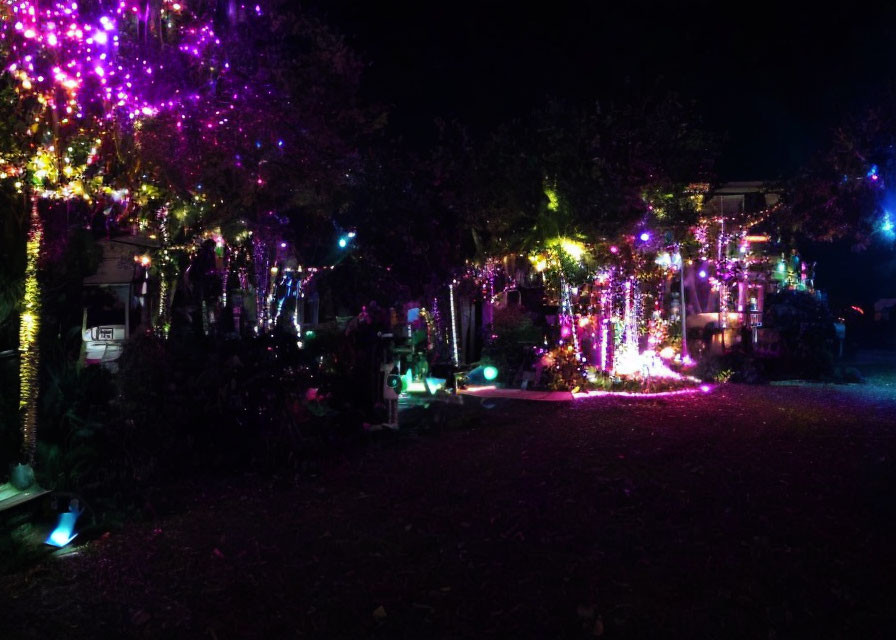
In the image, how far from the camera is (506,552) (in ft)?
16.6

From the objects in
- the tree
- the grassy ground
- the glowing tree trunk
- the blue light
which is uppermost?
the tree

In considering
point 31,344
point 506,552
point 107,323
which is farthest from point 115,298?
point 506,552

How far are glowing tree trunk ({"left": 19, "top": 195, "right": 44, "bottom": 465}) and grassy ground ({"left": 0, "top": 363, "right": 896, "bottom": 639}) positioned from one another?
1.31 meters

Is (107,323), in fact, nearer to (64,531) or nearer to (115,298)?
(115,298)

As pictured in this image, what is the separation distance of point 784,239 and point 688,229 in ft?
16.0

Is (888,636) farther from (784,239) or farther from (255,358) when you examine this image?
(784,239)

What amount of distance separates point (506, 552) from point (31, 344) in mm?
4687

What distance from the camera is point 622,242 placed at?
14688 millimetres

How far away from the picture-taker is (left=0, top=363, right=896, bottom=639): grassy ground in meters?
4.05

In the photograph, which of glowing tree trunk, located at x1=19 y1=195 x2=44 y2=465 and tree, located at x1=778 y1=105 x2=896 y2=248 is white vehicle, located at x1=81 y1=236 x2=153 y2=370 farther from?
tree, located at x1=778 y1=105 x2=896 y2=248

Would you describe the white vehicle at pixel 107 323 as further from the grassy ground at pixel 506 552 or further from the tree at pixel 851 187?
the tree at pixel 851 187

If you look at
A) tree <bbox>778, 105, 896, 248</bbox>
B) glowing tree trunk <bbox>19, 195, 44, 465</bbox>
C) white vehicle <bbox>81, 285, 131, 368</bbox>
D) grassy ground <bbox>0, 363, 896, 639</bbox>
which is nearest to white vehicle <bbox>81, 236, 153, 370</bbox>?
white vehicle <bbox>81, 285, 131, 368</bbox>

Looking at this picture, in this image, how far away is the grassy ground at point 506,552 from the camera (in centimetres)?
405

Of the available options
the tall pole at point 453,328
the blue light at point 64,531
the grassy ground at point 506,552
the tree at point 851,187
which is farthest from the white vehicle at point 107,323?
the tree at point 851,187
